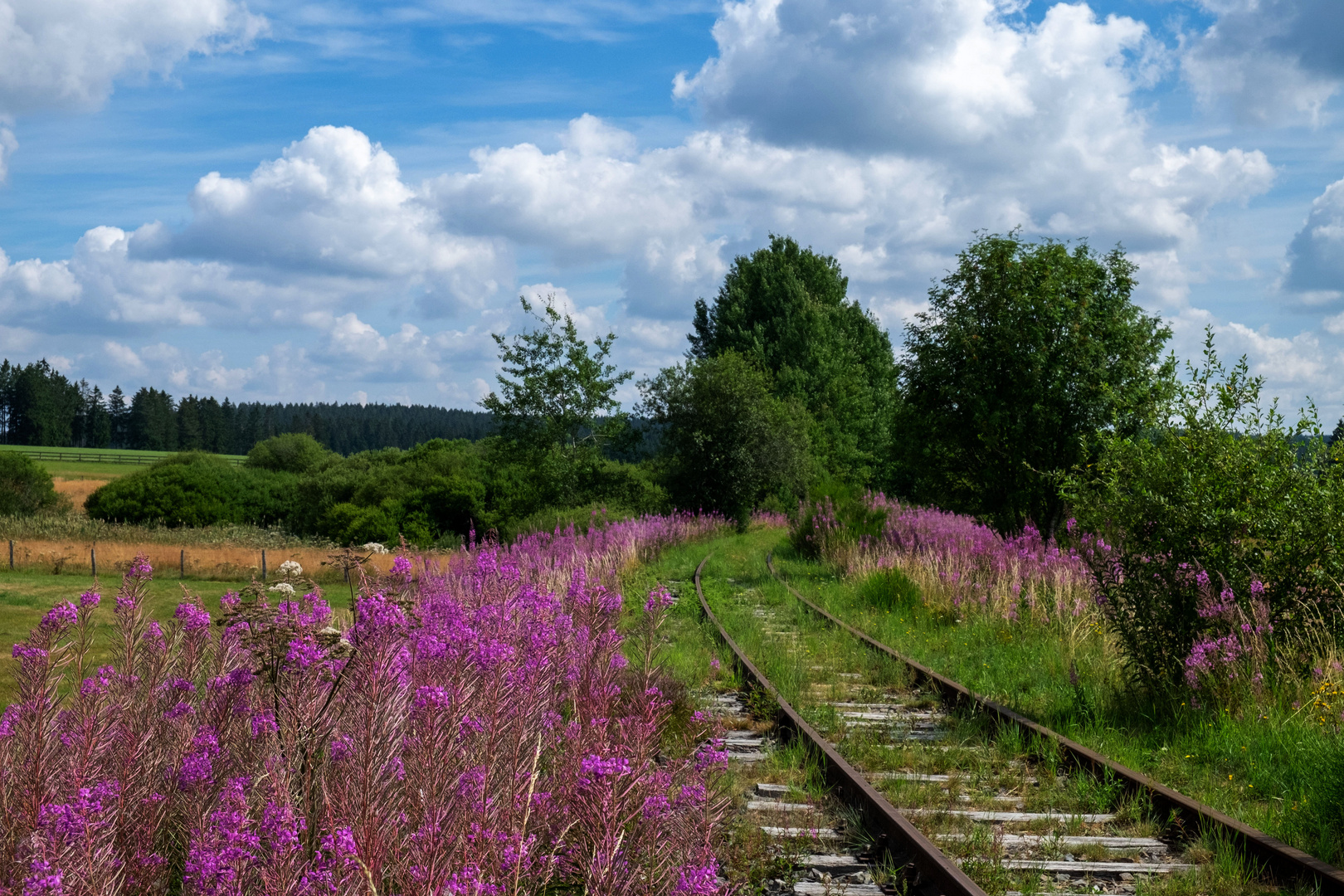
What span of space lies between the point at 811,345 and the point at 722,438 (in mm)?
14552

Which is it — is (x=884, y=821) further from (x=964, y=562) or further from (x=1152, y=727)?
(x=964, y=562)

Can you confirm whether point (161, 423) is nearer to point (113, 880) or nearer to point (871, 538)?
point (871, 538)

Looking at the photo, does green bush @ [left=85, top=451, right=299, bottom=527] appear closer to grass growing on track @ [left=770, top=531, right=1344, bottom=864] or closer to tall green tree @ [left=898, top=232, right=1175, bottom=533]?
tall green tree @ [left=898, top=232, right=1175, bottom=533]

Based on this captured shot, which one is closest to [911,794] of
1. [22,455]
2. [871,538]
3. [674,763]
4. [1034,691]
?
[674,763]

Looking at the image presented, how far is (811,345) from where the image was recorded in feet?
165

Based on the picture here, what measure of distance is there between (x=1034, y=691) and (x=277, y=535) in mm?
42948

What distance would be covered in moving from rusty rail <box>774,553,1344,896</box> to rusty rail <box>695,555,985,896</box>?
1365 mm

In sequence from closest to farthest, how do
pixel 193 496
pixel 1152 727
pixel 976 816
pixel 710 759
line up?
pixel 710 759 → pixel 976 816 → pixel 1152 727 → pixel 193 496

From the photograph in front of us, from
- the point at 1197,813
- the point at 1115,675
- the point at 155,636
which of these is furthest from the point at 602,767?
the point at 1115,675

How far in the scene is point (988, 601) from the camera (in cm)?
1173

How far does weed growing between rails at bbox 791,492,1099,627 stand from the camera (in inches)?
432

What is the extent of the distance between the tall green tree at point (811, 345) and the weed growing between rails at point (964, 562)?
28.6 m

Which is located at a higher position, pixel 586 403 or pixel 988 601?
pixel 586 403

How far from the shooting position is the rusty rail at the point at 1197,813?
4.08m
